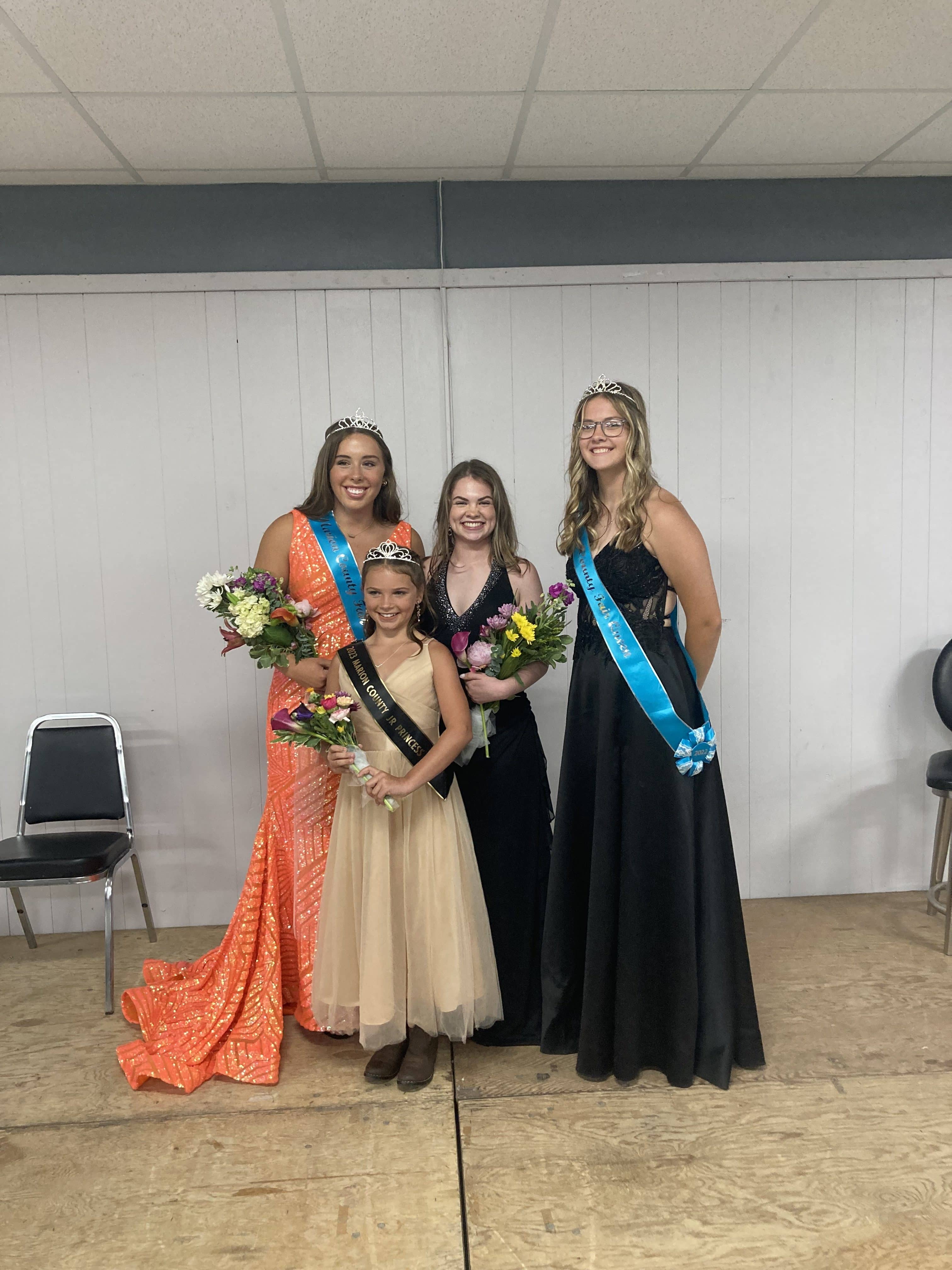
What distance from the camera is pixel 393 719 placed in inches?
87.0

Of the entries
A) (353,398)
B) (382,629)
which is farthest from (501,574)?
(353,398)

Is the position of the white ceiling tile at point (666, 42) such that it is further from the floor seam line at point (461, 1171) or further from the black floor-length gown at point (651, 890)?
the floor seam line at point (461, 1171)

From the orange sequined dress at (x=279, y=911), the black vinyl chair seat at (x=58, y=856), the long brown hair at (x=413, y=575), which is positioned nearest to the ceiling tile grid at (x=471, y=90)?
the orange sequined dress at (x=279, y=911)

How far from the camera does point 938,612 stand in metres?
3.48

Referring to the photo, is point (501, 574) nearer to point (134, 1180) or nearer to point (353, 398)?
point (353, 398)

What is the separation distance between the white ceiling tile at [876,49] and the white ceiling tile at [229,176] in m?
1.58

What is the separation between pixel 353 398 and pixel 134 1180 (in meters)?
2.48

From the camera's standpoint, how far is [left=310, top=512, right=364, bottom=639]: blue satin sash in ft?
8.15

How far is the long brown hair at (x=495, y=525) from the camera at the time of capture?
235 centimetres

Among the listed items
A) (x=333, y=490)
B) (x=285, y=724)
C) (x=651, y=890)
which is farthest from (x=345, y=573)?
(x=651, y=890)

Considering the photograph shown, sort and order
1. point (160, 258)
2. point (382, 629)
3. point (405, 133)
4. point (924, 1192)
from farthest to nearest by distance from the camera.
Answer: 1. point (160, 258)
2. point (405, 133)
3. point (382, 629)
4. point (924, 1192)

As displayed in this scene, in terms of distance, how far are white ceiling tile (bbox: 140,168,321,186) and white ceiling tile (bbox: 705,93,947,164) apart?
4.70ft

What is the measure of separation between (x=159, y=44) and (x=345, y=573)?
1.47 metres

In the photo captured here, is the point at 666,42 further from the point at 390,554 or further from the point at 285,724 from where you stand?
the point at 285,724
